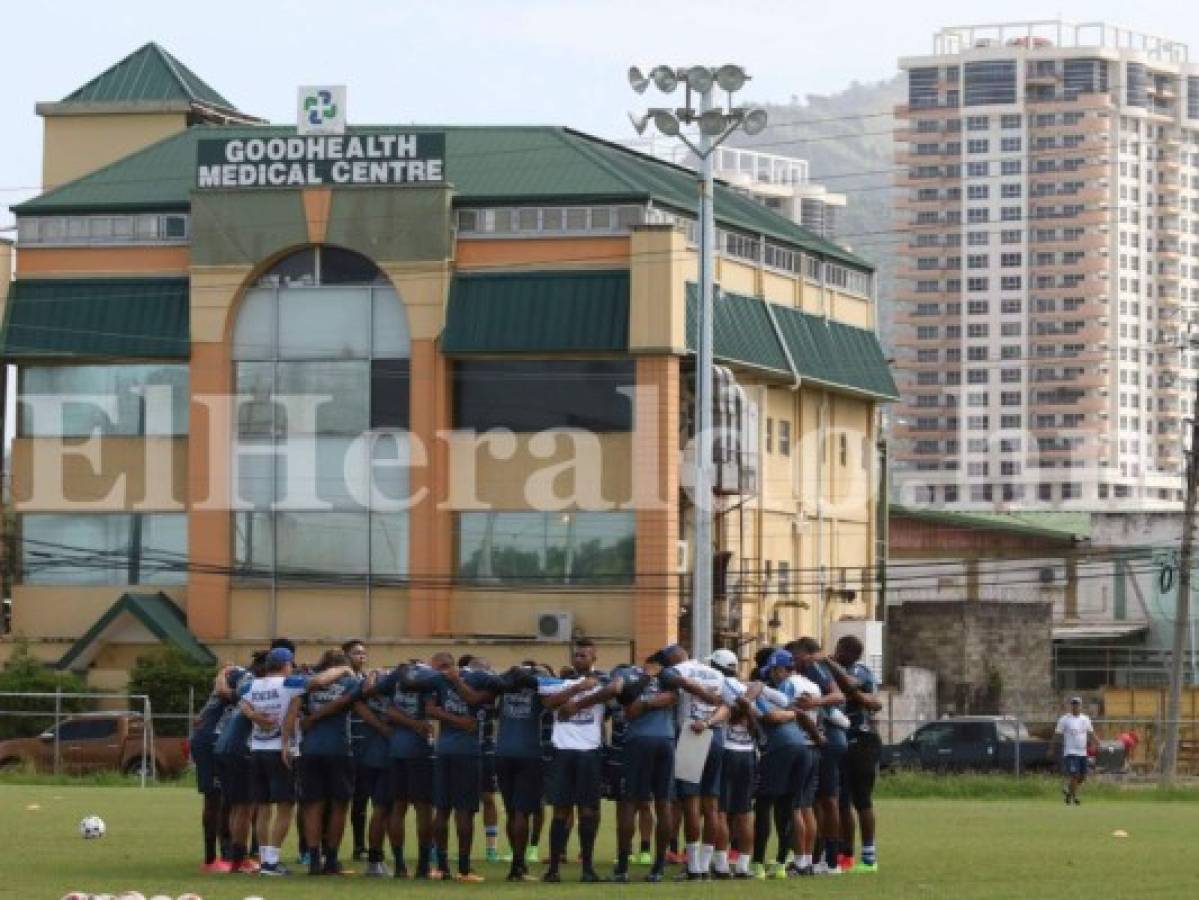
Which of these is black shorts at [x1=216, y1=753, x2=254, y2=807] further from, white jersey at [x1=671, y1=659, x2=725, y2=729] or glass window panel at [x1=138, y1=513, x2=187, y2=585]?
glass window panel at [x1=138, y1=513, x2=187, y2=585]

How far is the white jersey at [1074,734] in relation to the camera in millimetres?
50156

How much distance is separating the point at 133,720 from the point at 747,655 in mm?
22751

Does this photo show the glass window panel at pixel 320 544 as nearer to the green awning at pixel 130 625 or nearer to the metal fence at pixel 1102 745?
the green awning at pixel 130 625

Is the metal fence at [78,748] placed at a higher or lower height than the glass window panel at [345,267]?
lower

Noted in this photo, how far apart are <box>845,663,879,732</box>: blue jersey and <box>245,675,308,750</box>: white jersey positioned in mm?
5294

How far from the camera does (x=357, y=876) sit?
94.2 ft

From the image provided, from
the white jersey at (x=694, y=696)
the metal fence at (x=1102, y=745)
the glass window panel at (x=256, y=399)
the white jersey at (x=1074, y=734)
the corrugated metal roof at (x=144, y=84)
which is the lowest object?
the metal fence at (x=1102, y=745)

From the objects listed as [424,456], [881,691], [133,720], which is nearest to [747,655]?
[881,691]

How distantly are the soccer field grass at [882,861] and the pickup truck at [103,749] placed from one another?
1357 centimetres

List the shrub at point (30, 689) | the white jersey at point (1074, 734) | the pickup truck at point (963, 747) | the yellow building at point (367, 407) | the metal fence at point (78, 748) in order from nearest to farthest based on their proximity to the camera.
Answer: the white jersey at point (1074, 734) < the metal fence at point (78, 748) < the pickup truck at point (963, 747) < the shrub at point (30, 689) < the yellow building at point (367, 407)

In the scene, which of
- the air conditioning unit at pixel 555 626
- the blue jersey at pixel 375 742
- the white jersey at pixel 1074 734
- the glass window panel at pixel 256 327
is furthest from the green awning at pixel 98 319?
the blue jersey at pixel 375 742

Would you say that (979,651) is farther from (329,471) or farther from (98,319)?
(98,319)

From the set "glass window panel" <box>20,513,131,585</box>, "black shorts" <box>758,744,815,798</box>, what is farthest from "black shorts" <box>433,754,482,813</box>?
"glass window panel" <box>20,513,131,585</box>

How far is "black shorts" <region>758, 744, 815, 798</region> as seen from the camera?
28.8 meters
